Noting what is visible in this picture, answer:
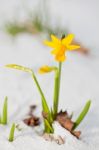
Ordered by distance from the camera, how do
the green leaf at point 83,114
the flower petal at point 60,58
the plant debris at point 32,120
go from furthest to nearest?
the plant debris at point 32,120
the green leaf at point 83,114
the flower petal at point 60,58

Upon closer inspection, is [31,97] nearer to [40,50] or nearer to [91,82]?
[91,82]

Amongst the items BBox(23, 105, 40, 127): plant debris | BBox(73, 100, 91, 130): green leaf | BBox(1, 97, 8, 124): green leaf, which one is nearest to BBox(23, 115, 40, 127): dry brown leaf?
BBox(23, 105, 40, 127): plant debris

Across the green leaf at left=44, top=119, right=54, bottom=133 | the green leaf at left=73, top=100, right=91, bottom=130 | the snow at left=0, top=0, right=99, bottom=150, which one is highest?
the green leaf at left=73, top=100, right=91, bottom=130

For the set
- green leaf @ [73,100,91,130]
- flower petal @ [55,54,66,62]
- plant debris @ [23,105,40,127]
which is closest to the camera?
flower petal @ [55,54,66,62]

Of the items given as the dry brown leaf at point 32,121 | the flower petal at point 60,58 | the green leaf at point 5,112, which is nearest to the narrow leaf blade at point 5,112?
the green leaf at point 5,112

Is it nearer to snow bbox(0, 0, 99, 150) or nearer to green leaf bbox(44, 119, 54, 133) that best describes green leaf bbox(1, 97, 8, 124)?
snow bbox(0, 0, 99, 150)

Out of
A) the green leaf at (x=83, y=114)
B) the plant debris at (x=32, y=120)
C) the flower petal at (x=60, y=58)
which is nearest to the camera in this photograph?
the flower petal at (x=60, y=58)

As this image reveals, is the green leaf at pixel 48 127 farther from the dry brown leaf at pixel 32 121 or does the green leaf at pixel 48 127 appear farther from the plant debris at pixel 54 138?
the dry brown leaf at pixel 32 121

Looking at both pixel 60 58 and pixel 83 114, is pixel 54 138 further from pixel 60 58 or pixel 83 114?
pixel 60 58

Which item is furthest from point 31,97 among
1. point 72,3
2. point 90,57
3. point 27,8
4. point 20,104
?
point 72,3
